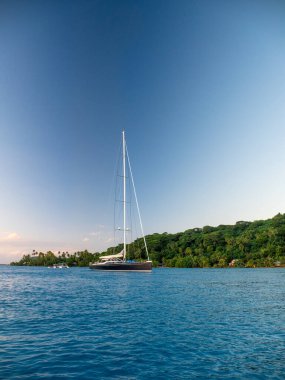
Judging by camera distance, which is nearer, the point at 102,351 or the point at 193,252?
the point at 102,351

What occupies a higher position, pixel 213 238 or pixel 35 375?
pixel 213 238

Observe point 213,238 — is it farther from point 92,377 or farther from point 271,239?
point 92,377

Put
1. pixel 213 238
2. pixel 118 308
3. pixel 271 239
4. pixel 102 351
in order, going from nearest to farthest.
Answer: pixel 102 351
pixel 118 308
pixel 271 239
pixel 213 238

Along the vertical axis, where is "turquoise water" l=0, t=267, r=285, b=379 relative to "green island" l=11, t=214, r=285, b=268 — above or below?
below

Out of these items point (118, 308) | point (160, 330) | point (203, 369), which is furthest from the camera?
point (118, 308)

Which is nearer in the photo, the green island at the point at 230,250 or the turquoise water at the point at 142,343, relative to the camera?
the turquoise water at the point at 142,343

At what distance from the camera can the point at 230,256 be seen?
515 feet

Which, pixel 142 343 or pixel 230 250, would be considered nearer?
pixel 142 343

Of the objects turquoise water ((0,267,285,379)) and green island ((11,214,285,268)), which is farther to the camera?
green island ((11,214,285,268))

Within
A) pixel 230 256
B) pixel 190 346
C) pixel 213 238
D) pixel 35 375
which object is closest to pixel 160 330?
pixel 190 346

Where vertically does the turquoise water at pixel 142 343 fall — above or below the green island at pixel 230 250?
below

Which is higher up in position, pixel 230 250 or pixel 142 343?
pixel 230 250

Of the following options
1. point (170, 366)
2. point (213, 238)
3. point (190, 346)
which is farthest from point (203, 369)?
point (213, 238)

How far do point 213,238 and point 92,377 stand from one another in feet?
578
